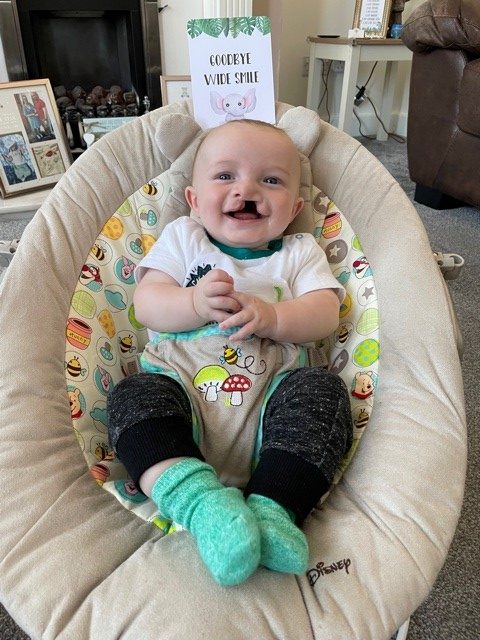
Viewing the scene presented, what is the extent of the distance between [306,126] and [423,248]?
0.35 meters

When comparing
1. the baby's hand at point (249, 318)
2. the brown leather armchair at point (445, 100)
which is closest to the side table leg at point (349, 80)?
the brown leather armchair at point (445, 100)

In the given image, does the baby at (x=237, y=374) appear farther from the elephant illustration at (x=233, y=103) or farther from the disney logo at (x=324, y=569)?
the elephant illustration at (x=233, y=103)

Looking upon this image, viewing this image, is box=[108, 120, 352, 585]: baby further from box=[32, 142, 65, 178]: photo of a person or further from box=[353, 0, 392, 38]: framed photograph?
box=[353, 0, 392, 38]: framed photograph

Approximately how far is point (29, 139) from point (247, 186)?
1685mm

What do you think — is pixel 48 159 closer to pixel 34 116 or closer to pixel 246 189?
pixel 34 116

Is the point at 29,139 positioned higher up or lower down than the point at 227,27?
lower down

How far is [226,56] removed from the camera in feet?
3.63

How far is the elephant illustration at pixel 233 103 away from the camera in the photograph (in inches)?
44.2

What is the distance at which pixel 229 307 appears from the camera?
80 centimetres

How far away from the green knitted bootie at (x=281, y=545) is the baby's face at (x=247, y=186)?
490mm

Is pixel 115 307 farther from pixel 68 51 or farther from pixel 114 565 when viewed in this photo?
pixel 68 51

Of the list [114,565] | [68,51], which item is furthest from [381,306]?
[68,51]

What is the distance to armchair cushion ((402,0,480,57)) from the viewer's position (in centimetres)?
184

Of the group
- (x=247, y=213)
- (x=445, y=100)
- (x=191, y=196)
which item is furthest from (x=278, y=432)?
(x=445, y=100)
